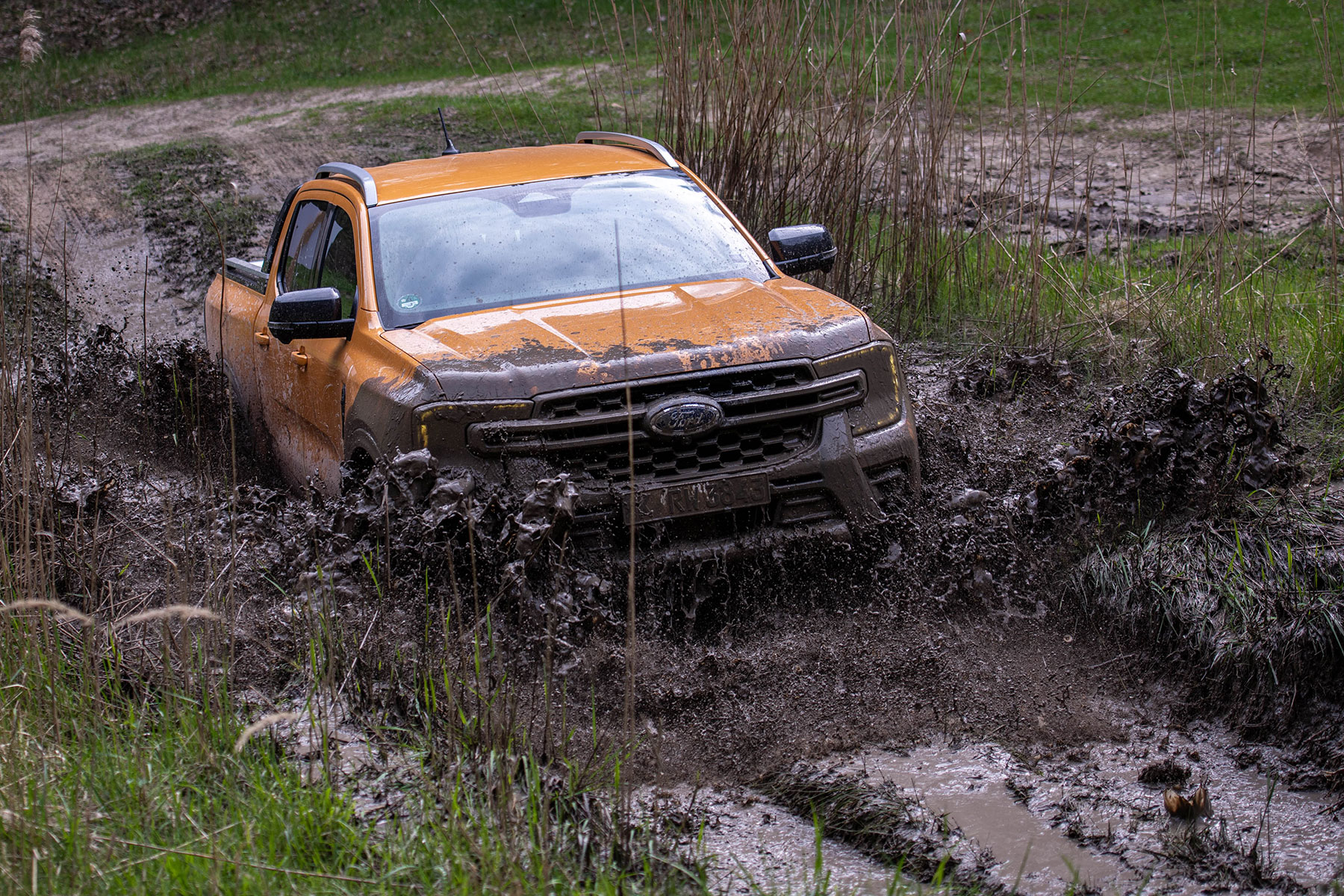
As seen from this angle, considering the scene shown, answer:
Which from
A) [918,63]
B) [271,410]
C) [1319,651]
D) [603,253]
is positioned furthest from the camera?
[918,63]

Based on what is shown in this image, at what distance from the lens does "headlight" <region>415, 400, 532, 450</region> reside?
386 cm

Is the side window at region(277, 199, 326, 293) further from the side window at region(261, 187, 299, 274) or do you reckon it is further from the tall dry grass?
the tall dry grass

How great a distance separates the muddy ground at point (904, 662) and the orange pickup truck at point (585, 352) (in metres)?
0.24

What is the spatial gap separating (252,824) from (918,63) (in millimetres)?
5472

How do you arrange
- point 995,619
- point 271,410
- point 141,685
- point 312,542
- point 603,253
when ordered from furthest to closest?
point 271,410 < point 603,253 < point 995,619 < point 312,542 < point 141,685

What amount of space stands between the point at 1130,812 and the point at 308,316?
320 centimetres

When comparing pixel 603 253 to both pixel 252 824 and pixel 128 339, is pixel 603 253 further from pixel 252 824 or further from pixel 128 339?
pixel 128 339

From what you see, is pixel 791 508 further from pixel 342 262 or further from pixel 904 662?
pixel 342 262

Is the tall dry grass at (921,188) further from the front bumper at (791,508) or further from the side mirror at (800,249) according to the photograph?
the front bumper at (791,508)

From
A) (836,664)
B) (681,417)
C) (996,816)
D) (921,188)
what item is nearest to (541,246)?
(681,417)

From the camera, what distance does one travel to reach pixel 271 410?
5.44 meters

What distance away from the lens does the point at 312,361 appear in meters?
4.86

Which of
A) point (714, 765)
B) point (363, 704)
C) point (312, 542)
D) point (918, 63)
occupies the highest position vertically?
point (918, 63)

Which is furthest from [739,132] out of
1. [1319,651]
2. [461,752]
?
[461,752]
